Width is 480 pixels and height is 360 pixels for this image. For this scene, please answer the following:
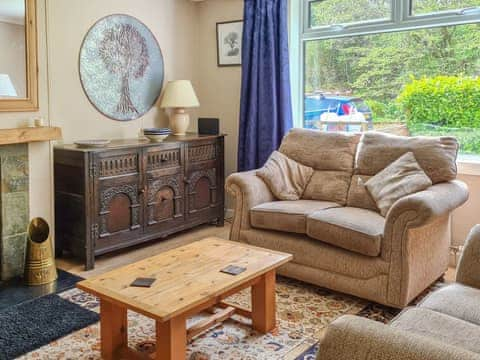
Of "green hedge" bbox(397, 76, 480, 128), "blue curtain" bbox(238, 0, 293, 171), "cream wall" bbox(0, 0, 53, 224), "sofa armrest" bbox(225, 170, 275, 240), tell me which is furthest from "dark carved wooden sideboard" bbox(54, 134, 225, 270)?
"green hedge" bbox(397, 76, 480, 128)

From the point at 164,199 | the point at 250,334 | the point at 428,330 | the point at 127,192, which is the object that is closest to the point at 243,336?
the point at 250,334

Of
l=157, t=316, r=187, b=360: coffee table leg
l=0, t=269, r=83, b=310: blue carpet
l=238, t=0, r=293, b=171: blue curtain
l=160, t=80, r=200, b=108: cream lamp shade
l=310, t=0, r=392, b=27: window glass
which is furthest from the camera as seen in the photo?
l=160, t=80, r=200, b=108: cream lamp shade

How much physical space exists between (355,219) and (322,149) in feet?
2.90

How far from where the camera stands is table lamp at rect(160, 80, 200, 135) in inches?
171

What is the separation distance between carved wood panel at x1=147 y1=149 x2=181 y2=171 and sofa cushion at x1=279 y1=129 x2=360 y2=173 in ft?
Answer: 2.87

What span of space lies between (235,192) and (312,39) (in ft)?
5.86

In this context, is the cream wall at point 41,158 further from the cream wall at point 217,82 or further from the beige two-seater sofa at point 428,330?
the beige two-seater sofa at point 428,330

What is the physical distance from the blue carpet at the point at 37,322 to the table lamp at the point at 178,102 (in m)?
1.98

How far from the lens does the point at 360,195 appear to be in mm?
3322

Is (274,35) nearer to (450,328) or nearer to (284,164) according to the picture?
(284,164)

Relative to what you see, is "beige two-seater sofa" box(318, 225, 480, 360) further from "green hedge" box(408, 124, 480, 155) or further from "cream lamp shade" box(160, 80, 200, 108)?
"cream lamp shade" box(160, 80, 200, 108)

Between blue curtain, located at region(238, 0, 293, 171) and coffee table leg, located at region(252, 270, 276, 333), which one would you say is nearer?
coffee table leg, located at region(252, 270, 276, 333)

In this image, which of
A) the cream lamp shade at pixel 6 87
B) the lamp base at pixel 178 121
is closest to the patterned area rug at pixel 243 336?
the cream lamp shade at pixel 6 87

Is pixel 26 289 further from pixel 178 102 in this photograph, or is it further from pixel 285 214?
pixel 178 102
